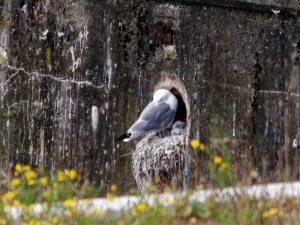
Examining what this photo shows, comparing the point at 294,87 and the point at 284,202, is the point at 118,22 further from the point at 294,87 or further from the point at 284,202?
the point at 284,202

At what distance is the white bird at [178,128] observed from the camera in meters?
7.16

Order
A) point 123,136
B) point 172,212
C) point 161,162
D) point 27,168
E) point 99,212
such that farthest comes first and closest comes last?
1. point 123,136
2. point 161,162
3. point 27,168
4. point 172,212
5. point 99,212

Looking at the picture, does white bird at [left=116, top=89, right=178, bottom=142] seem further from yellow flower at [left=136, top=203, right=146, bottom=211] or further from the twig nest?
yellow flower at [left=136, top=203, right=146, bottom=211]

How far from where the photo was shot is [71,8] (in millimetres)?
6734

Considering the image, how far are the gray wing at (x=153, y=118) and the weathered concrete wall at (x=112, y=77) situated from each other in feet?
0.57

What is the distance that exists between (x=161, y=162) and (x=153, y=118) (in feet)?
1.32

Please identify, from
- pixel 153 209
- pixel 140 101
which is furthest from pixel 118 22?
pixel 153 209

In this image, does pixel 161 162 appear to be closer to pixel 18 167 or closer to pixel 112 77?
pixel 112 77

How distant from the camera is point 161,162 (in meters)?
6.61

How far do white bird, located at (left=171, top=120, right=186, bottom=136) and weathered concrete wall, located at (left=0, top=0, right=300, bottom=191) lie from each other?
0.58 ft

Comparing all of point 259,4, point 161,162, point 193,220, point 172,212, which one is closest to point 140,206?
point 172,212

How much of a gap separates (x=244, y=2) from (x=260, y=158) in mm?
Answer: 1532

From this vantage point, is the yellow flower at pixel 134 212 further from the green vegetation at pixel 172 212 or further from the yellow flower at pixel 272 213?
the yellow flower at pixel 272 213

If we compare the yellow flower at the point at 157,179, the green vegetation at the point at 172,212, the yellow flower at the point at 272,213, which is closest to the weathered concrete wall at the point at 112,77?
the yellow flower at the point at 157,179
